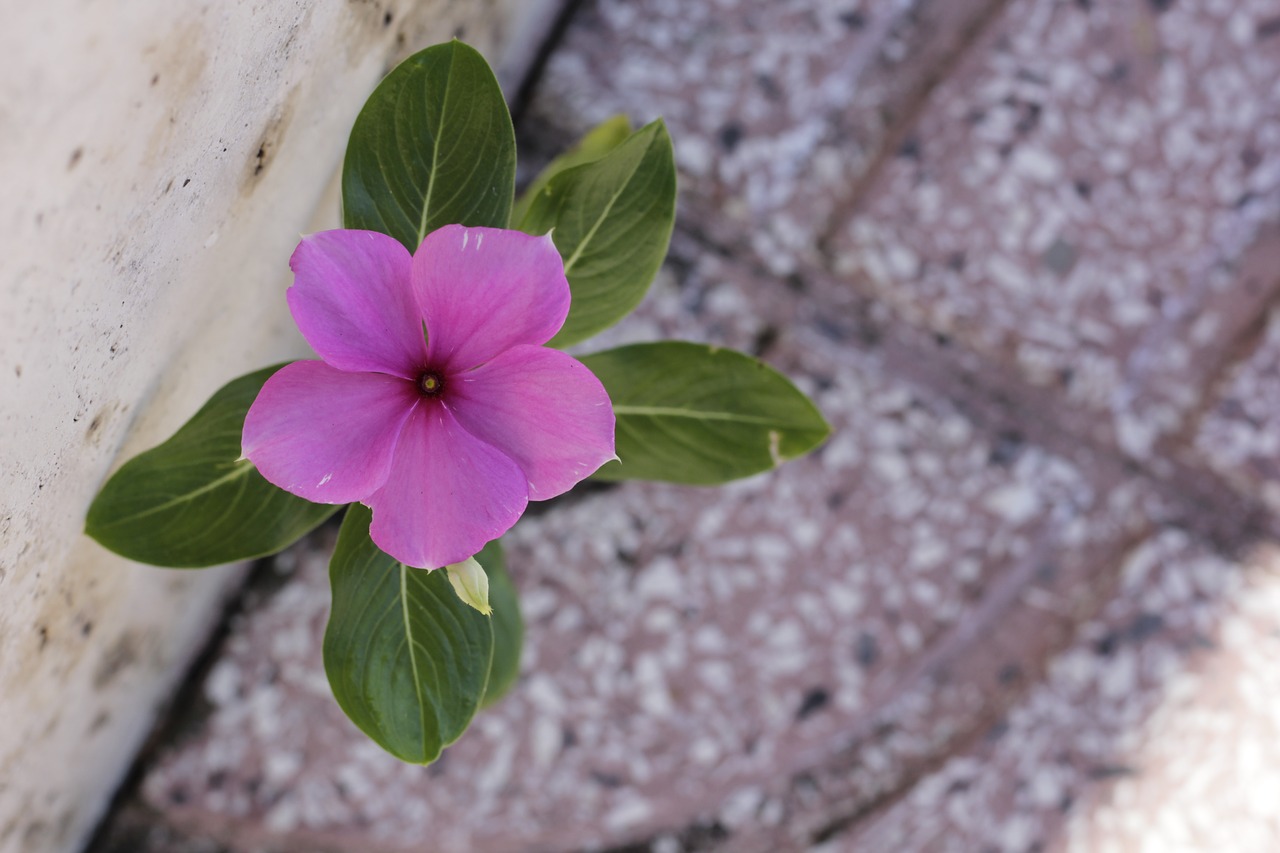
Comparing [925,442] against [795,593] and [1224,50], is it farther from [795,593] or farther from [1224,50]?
[1224,50]

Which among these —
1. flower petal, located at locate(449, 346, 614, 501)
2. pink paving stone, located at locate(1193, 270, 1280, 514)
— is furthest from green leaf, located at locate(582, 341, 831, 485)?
pink paving stone, located at locate(1193, 270, 1280, 514)

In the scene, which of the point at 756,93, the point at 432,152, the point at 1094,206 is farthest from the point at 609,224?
the point at 1094,206

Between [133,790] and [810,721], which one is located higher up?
[810,721]

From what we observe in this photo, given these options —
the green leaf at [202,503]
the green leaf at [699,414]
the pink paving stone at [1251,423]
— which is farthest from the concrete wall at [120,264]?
the pink paving stone at [1251,423]

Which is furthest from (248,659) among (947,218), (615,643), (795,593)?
(947,218)

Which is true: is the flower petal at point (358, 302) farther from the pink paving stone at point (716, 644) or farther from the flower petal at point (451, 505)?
the pink paving stone at point (716, 644)
